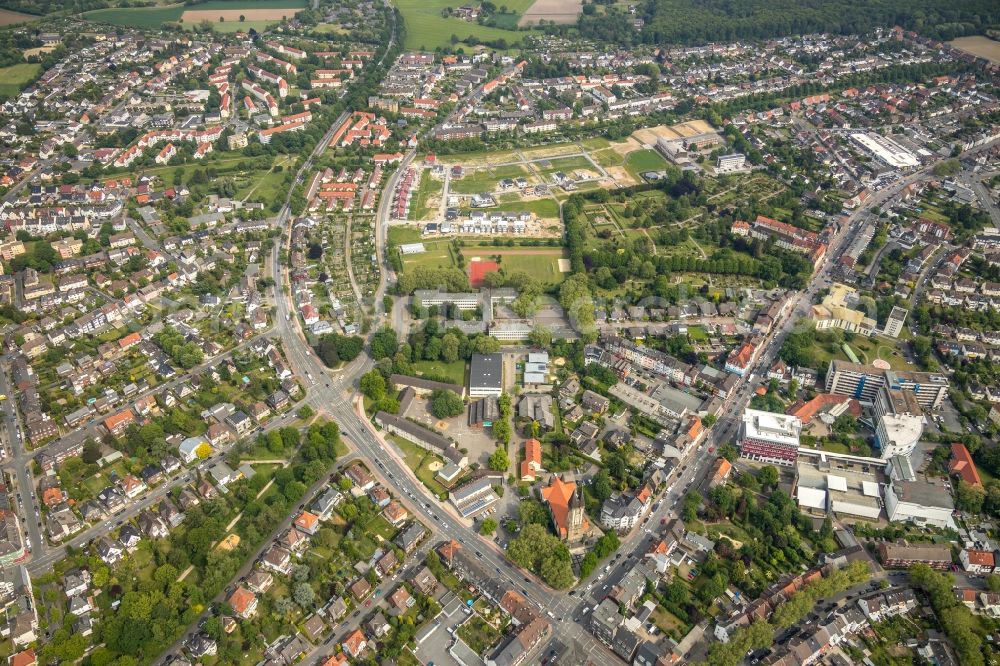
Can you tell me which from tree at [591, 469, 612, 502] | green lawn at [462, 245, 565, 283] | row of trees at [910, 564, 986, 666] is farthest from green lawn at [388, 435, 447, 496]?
row of trees at [910, 564, 986, 666]

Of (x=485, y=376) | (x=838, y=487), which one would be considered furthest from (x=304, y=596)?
(x=838, y=487)

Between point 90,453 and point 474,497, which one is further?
point 90,453

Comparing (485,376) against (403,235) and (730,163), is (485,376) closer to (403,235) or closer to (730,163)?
(403,235)

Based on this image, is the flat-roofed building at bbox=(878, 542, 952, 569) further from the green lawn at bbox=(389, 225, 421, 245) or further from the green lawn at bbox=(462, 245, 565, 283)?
the green lawn at bbox=(389, 225, 421, 245)

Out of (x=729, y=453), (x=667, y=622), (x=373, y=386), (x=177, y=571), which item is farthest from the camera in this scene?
(x=373, y=386)

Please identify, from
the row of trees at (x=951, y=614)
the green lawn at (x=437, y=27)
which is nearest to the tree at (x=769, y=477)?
the row of trees at (x=951, y=614)

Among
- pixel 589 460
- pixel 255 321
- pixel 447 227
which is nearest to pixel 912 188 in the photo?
pixel 447 227
